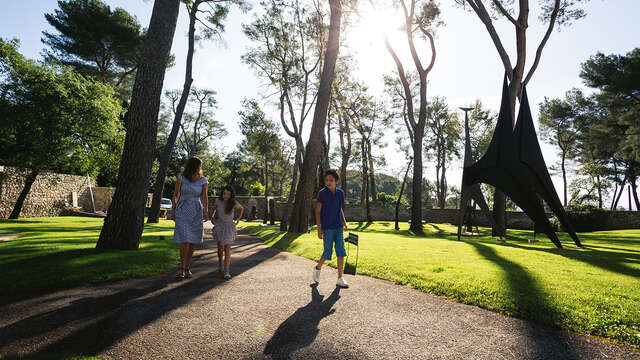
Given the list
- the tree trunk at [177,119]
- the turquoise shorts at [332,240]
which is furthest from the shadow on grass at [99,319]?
the tree trunk at [177,119]

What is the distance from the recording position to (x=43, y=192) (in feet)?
73.3

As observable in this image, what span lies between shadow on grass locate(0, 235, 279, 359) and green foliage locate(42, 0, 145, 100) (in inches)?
1103

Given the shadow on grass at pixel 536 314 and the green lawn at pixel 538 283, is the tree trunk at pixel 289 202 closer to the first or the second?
the green lawn at pixel 538 283

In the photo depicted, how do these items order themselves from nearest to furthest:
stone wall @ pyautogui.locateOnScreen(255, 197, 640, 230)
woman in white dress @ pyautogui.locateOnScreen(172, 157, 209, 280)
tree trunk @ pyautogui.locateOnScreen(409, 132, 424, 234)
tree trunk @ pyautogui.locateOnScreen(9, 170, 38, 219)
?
woman in white dress @ pyautogui.locateOnScreen(172, 157, 209, 280) → tree trunk @ pyautogui.locateOnScreen(9, 170, 38, 219) → tree trunk @ pyautogui.locateOnScreen(409, 132, 424, 234) → stone wall @ pyautogui.locateOnScreen(255, 197, 640, 230)

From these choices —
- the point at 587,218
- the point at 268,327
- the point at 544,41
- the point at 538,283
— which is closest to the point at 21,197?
the point at 268,327

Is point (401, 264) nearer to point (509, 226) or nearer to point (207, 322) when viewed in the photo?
point (207, 322)

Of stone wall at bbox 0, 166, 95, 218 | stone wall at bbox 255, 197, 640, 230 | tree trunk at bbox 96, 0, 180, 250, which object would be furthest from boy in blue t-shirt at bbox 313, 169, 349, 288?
stone wall at bbox 255, 197, 640, 230

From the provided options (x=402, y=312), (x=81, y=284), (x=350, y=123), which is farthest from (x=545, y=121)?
(x=81, y=284)

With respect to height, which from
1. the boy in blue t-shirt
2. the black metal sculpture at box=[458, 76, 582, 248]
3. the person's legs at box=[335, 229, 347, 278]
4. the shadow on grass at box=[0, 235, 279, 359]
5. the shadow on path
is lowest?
the shadow on grass at box=[0, 235, 279, 359]

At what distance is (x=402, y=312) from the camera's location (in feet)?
12.2

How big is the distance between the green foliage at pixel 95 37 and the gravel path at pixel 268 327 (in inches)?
1117

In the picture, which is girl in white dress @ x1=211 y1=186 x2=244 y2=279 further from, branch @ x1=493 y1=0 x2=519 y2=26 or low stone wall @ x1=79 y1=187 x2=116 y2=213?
low stone wall @ x1=79 y1=187 x2=116 y2=213

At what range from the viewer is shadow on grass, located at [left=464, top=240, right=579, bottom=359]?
2.72 meters

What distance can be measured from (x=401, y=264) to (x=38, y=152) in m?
21.0
